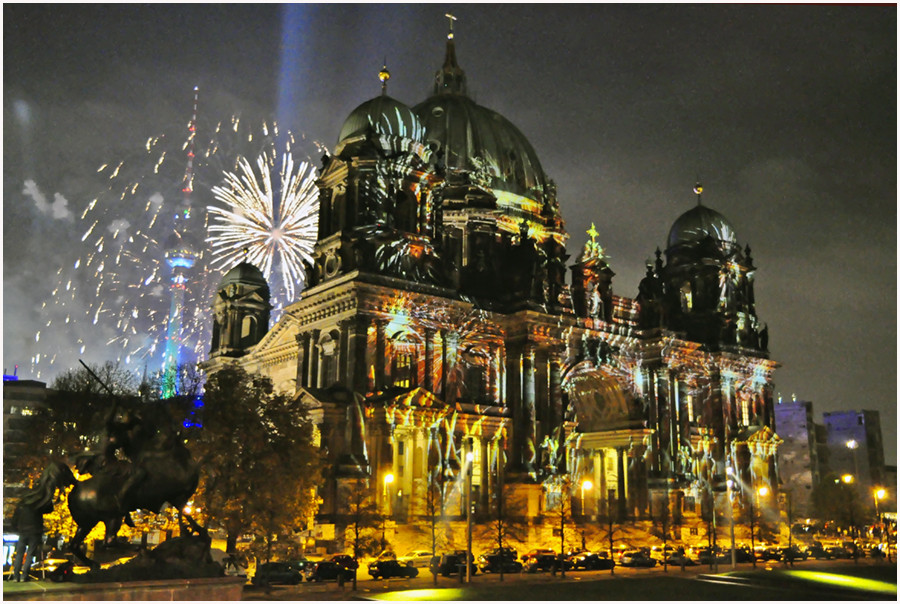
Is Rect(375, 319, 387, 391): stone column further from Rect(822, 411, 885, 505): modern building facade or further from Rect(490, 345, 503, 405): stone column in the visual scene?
Rect(822, 411, 885, 505): modern building facade

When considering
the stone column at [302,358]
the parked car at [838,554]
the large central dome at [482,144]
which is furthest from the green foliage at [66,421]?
the parked car at [838,554]

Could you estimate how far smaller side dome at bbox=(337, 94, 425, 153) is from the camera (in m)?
71.4

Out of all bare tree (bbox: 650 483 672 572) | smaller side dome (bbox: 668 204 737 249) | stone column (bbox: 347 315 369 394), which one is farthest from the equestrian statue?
smaller side dome (bbox: 668 204 737 249)

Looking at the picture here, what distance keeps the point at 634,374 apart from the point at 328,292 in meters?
29.2

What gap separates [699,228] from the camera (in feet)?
309

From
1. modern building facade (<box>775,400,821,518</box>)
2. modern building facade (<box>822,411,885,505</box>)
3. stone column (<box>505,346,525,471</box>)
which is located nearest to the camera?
stone column (<box>505,346,525,471</box>)

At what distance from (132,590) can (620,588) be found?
2232cm

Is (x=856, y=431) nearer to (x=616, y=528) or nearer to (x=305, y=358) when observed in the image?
(x=616, y=528)

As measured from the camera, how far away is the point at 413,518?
210 ft

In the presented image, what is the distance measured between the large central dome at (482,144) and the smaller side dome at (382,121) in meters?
14.8

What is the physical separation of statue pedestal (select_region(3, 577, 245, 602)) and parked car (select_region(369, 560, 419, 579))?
67.8ft

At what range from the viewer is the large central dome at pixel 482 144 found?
8981cm

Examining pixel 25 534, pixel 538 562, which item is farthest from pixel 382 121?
pixel 25 534

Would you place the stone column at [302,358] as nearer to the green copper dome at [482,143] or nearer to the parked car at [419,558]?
the parked car at [419,558]
